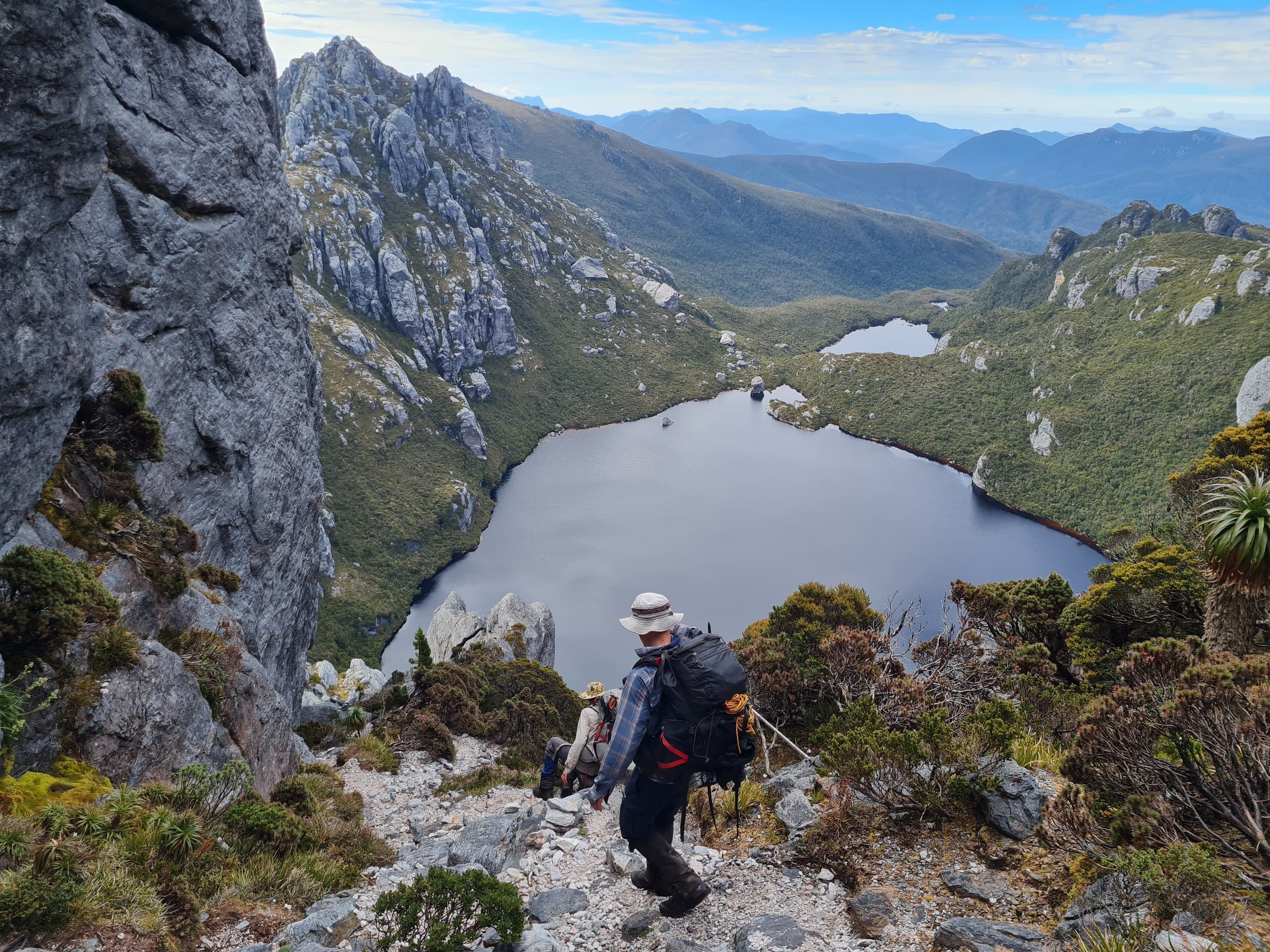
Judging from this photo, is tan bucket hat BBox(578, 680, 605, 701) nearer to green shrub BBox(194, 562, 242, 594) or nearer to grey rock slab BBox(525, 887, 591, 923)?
green shrub BBox(194, 562, 242, 594)

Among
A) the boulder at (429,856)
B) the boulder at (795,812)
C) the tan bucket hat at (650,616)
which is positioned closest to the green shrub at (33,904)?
the boulder at (429,856)

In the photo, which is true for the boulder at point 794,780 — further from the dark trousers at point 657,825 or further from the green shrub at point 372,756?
the green shrub at point 372,756

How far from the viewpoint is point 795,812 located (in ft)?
29.3

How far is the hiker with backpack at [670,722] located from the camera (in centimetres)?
626

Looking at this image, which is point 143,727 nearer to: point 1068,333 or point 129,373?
point 129,373

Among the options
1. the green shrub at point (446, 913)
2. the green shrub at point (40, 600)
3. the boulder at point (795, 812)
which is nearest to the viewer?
the green shrub at point (446, 913)

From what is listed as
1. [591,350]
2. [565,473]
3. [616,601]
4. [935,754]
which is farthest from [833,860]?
[591,350]

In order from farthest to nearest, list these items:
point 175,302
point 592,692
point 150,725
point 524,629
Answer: point 524,629 < point 592,692 < point 175,302 < point 150,725

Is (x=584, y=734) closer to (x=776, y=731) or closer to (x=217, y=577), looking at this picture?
(x=776, y=731)

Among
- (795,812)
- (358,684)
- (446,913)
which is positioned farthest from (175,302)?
(358,684)

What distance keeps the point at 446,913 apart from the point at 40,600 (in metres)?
8.49

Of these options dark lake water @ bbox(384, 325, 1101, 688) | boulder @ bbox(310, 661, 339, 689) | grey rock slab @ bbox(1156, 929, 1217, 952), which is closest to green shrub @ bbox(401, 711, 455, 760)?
grey rock slab @ bbox(1156, 929, 1217, 952)

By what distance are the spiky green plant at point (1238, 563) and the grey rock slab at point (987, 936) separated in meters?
8.79

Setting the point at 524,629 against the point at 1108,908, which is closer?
the point at 1108,908
